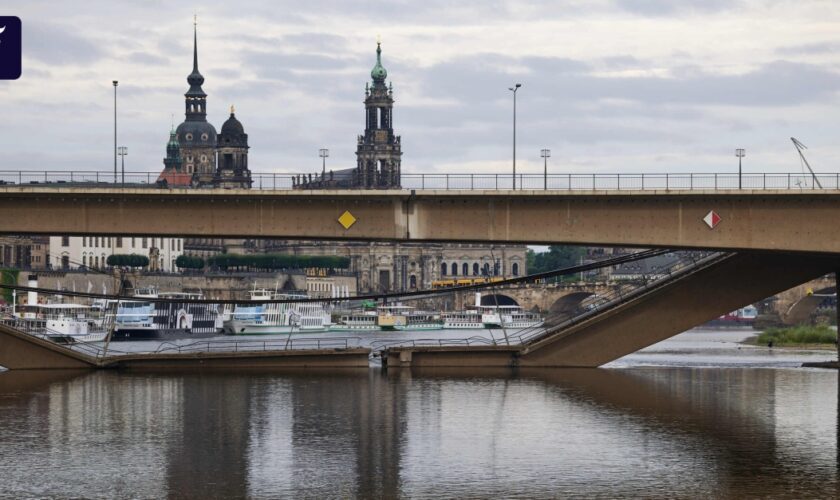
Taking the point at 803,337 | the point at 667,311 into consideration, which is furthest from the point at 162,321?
the point at 667,311

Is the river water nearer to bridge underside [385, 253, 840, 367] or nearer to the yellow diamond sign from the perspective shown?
bridge underside [385, 253, 840, 367]

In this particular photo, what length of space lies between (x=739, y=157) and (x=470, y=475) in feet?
165

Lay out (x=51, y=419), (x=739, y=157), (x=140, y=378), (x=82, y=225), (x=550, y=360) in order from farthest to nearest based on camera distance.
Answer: (x=739, y=157) < (x=550, y=360) < (x=140, y=378) < (x=82, y=225) < (x=51, y=419)

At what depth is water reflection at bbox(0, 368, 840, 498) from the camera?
38.6m

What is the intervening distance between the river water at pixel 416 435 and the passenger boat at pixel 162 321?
239 feet

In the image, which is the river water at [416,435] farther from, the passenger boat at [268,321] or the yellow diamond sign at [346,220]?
the passenger boat at [268,321]

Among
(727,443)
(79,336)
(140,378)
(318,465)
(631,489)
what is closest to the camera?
(631,489)

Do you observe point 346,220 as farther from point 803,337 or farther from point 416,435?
point 803,337

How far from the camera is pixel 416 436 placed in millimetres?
47750

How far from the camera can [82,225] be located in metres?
64.9

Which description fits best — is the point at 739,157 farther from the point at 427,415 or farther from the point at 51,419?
the point at 51,419

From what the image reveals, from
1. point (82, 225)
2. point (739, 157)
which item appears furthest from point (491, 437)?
point (739, 157)

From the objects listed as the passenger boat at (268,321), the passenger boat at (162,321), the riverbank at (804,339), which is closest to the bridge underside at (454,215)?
the riverbank at (804,339)

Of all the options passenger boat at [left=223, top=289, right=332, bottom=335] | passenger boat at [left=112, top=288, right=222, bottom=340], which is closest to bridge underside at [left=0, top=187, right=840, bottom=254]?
passenger boat at [left=112, top=288, right=222, bottom=340]
